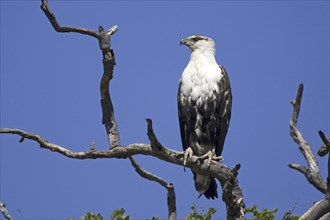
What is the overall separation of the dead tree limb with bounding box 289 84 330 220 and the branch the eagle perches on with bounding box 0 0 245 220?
0.80 m

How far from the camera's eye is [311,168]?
801 cm

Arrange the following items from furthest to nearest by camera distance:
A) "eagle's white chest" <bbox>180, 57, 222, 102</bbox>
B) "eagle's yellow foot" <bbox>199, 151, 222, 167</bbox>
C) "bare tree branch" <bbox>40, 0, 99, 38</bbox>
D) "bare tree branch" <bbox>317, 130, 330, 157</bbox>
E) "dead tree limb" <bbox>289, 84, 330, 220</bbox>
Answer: "eagle's white chest" <bbox>180, 57, 222, 102</bbox> < "bare tree branch" <bbox>40, 0, 99, 38</bbox> < "eagle's yellow foot" <bbox>199, 151, 222, 167</bbox> < "dead tree limb" <bbox>289, 84, 330, 220</bbox> < "bare tree branch" <bbox>317, 130, 330, 157</bbox>

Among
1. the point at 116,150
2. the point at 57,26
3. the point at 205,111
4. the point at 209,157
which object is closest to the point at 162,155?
the point at 116,150

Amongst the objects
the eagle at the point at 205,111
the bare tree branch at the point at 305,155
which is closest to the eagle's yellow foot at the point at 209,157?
the eagle at the point at 205,111

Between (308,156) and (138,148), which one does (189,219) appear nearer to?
(138,148)

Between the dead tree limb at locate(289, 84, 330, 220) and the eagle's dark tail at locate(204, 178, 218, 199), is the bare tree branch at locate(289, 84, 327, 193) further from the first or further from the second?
the eagle's dark tail at locate(204, 178, 218, 199)

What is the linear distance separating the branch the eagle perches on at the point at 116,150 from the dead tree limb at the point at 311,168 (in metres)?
0.80

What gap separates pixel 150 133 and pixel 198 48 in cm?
290

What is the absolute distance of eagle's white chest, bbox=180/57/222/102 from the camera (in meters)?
8.58

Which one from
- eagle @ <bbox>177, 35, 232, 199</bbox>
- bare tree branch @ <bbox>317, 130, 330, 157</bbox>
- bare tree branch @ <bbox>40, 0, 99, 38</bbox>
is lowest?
bare tree branch @ <bbox>317, 130, 330, 157</bbox>

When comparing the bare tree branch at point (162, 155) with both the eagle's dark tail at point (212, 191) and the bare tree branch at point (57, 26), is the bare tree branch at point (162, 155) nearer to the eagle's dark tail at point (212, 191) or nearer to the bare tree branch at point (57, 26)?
the eagle's dark tail at point (212, 191)

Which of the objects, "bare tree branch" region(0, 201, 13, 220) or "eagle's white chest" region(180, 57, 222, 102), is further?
"eagle's white chest" region(180, 57, 222, 102)

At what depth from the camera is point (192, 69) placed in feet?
28.9

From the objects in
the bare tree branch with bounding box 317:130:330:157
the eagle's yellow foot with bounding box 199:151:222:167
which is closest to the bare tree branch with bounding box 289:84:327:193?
the bare tree branch with bounding box 317:130:330:157
